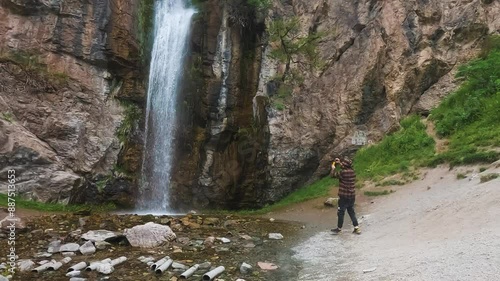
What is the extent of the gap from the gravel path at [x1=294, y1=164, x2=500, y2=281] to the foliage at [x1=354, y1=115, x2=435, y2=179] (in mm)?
3389

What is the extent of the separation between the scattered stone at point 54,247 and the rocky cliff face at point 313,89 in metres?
11.1

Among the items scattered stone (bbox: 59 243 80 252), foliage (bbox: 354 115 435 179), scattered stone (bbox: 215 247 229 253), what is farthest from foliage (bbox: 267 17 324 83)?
scattered stone (bbox: 59 243 80 252)

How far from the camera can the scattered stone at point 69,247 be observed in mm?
9139

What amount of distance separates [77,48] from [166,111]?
5.27 m

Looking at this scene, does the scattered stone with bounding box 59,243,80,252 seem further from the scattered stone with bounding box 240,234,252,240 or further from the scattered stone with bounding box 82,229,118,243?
the scattered stone with bounding box 240,234,252,240

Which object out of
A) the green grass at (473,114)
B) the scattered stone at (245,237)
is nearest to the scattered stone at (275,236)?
the scattered stone at (245,237)

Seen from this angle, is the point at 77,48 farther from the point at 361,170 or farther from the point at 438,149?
the point at 438,149

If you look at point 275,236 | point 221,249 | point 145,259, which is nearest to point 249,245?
point 221,249

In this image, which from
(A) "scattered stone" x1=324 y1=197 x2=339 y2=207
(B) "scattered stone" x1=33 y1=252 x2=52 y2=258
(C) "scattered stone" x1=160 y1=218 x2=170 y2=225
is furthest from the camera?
(A) "scattered stone" x1=324 y1=197 x2=339 y2=207

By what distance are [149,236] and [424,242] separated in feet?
20.3

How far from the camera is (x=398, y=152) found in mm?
17141

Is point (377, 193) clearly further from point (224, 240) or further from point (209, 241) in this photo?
point (209, 241)

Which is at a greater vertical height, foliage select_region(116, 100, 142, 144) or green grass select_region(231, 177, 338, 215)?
foliage select_region(116, 100, 142, 144)

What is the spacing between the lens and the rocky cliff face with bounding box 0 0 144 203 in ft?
56.8
